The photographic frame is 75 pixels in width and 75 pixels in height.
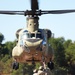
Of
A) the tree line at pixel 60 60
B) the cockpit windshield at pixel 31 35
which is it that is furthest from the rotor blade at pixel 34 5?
the tree line at pixel 60 60

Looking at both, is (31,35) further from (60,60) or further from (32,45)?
(60,60)

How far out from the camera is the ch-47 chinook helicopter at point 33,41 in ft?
87.8

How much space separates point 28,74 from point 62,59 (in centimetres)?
796

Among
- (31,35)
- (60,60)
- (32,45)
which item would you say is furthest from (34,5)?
(60,60)

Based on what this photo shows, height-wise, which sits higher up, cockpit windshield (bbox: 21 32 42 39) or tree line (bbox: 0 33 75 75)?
cockpit windshield (bbox: 21 32 42 39)

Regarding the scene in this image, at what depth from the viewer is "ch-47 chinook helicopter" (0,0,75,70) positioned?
26750mm

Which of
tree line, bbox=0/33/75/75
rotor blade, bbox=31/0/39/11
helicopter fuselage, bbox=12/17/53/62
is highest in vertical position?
rotor blade, bbox=31/0/39/11

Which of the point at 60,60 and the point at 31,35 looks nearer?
the point at 31,35

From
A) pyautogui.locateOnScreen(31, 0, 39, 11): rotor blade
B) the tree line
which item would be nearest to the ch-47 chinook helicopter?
pyautogui.locateOnScreen(31, 0, 39, 11): rotor blade

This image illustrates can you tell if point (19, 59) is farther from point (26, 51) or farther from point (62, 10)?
point (62, 10)

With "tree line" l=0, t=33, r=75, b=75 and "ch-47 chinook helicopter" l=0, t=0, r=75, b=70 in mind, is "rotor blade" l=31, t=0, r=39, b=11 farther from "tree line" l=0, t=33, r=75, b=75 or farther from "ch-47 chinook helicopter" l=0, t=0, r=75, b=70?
"tree line" l=0, t=33, r=75, b=75

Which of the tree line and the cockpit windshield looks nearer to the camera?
the cockpit windshield

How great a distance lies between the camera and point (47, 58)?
2845 centimetres

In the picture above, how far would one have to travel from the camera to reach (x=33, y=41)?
26.8 meters
